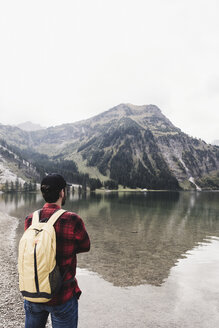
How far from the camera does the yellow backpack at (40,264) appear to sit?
5195 mm

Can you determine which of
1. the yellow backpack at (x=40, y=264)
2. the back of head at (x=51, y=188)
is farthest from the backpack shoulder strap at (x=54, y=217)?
the back of head at (x=51, y=188)

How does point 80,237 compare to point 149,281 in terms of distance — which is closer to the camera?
point 80,237

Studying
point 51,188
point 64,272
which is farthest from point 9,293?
point 51,188

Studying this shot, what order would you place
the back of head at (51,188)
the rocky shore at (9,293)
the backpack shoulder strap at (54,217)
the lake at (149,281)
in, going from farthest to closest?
the lake at (149,281) < the rocky shore at (9,293) < the back of head at (51,188) < the backpack shoulder strap at (54,217)

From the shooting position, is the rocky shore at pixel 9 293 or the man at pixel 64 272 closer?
the man at pixel 64 272

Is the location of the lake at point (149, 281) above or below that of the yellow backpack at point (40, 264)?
below

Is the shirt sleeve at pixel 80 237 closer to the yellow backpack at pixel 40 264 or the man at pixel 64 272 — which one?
the man at pixel 64 272

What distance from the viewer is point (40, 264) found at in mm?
5188

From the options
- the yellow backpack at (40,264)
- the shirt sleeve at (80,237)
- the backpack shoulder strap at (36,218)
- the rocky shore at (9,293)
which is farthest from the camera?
the rocky shore at (9,293)

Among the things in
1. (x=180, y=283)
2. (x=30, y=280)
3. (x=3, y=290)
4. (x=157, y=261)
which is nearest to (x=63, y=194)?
(x=30, y=280)

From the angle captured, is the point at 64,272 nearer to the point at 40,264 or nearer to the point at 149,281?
the point at 40,264

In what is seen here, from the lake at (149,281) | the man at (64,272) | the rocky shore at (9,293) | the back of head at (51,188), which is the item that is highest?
the back of head at (51,188)

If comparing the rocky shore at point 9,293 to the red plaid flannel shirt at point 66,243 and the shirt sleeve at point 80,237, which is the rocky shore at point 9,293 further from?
the shirt sleeve at point 80,237

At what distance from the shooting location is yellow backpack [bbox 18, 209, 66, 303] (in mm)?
5195
